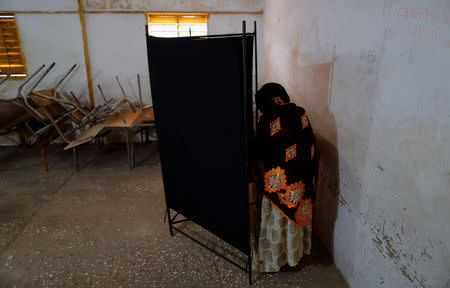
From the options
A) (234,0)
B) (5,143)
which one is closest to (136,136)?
(5,143)

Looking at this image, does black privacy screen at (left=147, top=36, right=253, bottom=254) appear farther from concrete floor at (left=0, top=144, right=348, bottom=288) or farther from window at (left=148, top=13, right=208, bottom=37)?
window at (left=148, top=13, right=208, bottom=37)

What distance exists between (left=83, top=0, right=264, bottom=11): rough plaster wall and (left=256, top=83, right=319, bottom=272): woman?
10.6 ft

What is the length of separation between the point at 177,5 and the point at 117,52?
119cm

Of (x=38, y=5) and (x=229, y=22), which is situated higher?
(x=38, y=5)

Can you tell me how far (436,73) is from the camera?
3.62 feet

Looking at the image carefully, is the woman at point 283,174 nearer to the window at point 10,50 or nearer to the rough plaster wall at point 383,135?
the rough plaster wall at point 383,135

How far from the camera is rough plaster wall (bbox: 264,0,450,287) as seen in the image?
113 centimetres

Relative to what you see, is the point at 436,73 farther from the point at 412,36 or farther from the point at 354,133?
the point at 354,133

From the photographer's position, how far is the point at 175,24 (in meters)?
4.52

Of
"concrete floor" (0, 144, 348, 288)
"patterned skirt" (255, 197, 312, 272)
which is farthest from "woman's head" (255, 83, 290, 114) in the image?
"concrete floor" (0, 144, 348, 288)

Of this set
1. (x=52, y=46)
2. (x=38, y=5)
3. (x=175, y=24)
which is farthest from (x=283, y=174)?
(x=38, y=5)

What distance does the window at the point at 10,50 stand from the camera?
4.21m

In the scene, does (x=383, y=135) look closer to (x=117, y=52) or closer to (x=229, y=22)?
(x=229, y=22)

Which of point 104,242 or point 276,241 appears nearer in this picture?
point 276,241
